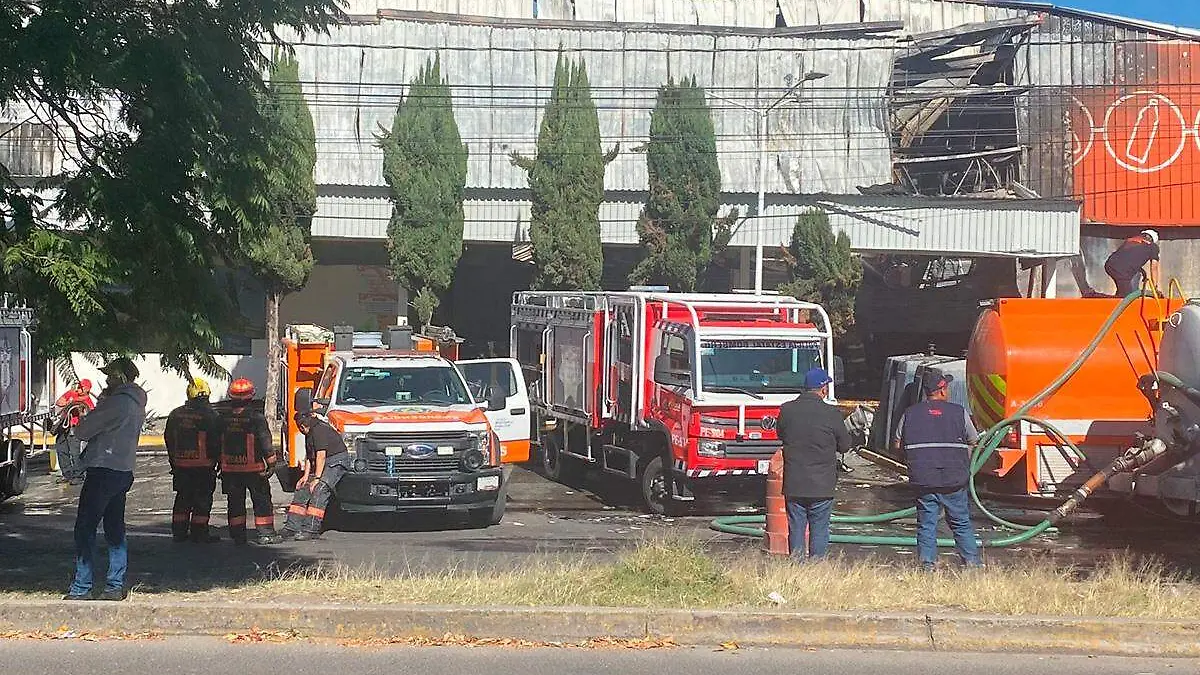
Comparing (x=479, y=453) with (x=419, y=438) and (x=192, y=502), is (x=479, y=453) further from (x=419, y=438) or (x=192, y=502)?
(x=192, y=502)

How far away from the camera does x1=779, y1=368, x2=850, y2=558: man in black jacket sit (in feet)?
34.7

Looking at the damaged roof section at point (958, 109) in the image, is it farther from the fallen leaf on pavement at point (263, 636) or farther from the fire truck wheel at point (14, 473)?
the fallen leaf on pavement at point (263, 636)

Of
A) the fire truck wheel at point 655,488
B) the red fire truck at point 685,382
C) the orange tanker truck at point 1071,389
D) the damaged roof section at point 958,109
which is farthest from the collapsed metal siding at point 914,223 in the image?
the orange tanker truck at point 1071,389

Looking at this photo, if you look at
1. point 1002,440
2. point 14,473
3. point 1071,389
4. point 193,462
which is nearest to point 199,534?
point 193,462

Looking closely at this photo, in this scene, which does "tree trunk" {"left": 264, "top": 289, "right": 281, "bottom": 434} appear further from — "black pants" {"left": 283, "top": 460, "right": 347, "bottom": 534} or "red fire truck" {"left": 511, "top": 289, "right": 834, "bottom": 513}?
"black pants" {"left": 283, "top": 460, "right": 347, "bottom": 534}

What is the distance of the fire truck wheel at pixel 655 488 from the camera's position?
54.0 feet

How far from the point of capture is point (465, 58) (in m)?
34.1

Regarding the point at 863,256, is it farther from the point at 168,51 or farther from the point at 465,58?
the point at 168,51

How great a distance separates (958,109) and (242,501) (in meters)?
25.7

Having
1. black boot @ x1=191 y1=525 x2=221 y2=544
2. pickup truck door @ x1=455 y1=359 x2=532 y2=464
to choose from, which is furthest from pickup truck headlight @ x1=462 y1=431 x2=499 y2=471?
pickup truck door @ x1=455 y1=359 x2=532 y2=464

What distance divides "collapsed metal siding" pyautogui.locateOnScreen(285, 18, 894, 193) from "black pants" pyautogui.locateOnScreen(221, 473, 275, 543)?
19854mm

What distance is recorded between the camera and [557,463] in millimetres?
20141

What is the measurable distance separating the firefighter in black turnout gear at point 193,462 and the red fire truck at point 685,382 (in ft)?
17.9

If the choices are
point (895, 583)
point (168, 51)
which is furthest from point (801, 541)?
point (168, 51)
